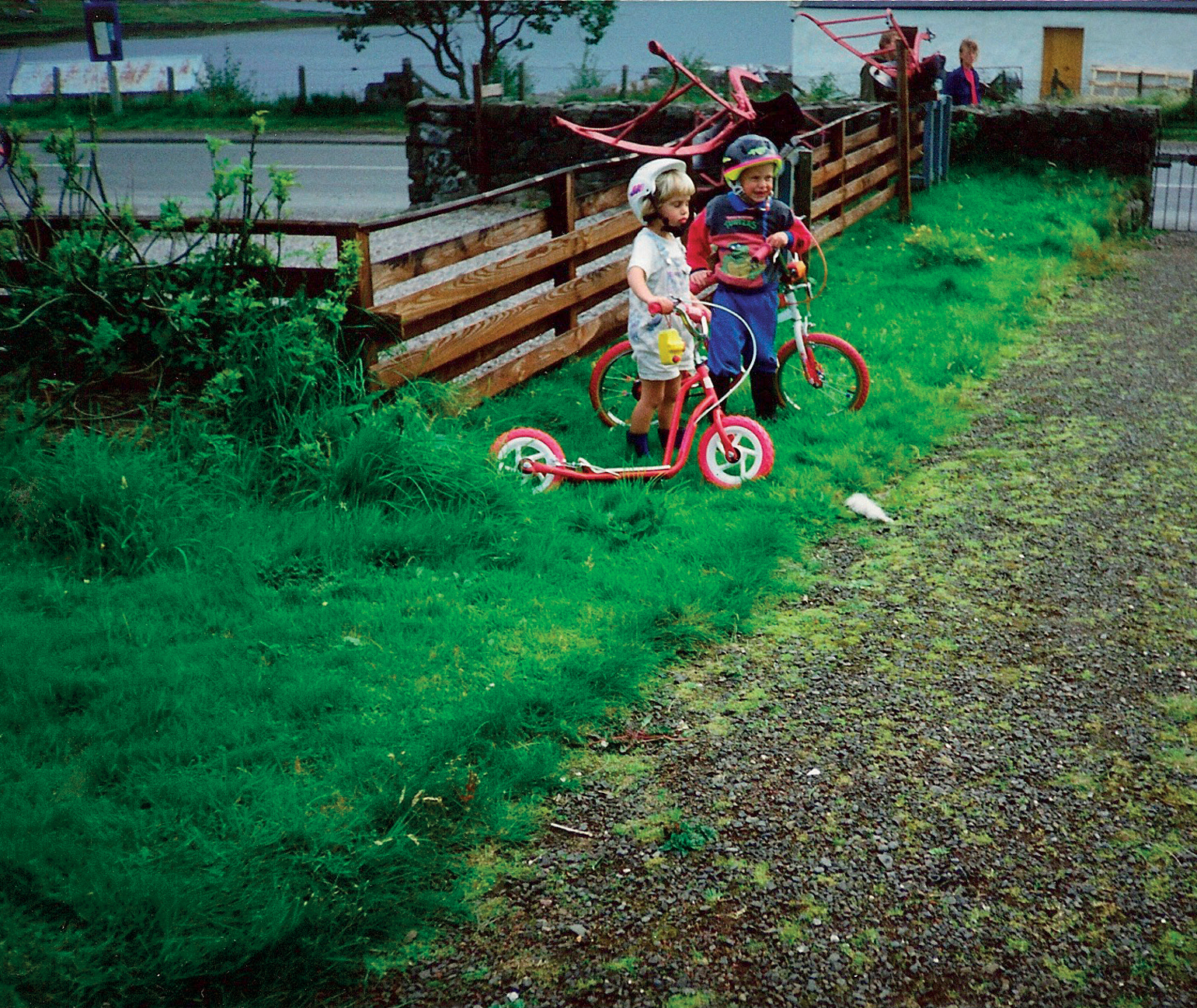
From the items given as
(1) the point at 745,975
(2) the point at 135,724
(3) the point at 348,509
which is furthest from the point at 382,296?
(1) the point at 745,975

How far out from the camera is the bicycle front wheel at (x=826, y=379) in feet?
23.4

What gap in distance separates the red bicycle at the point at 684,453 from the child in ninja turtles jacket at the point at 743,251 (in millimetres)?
441

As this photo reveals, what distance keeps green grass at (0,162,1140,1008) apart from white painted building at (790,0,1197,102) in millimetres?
29094

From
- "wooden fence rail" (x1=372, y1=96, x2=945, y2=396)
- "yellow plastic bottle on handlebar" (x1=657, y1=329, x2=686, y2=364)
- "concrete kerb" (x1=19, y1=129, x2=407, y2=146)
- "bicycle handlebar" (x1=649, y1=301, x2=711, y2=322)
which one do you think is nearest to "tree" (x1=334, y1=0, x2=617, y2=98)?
"concrete kerb" (x1=19, y1=129, x2=407, y2=146)

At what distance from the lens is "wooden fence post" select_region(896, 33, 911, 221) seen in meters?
12.4

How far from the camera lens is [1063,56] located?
33906mm

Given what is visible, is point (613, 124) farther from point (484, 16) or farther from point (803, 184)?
point (484, 16)

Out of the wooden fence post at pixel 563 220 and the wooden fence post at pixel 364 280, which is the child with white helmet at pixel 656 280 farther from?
the wooden fence post at pixel 563 220

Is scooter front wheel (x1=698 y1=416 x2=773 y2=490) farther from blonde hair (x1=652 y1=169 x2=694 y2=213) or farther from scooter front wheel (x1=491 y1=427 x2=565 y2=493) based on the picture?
blonde hair (x1=652 y1=169 x2=694 y2=213)

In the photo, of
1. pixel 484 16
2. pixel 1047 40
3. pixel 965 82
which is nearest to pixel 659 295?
pixel 965 82

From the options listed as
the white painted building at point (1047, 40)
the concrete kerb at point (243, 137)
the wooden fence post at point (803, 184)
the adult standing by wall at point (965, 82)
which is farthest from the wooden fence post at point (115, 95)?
the wooden fence post at point (803, 184)

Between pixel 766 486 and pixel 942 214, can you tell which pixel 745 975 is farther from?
pixel 942 214

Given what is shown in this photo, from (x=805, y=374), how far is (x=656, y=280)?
4.57ft

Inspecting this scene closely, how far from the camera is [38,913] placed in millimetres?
3084
